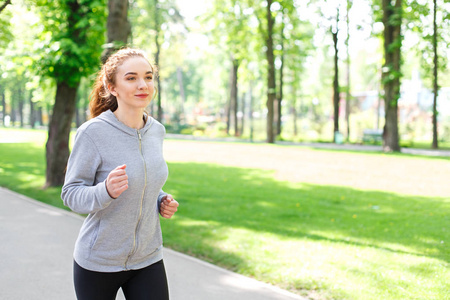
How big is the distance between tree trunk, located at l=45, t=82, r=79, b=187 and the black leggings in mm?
9054

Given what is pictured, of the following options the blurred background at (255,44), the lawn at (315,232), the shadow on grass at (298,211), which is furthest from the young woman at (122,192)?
the blurred background at (255,44)

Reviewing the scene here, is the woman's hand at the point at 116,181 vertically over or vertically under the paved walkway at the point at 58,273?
over

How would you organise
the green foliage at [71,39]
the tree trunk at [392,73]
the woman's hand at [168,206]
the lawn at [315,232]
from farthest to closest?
1. the tree trunk at [392,73]
2. the green foliage at [71,39]
3. the lawn at [315,232]
4. the woman's hand at [168,206]

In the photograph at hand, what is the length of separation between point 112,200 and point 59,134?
30.7 ft

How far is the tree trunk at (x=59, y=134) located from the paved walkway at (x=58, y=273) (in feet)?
11.7

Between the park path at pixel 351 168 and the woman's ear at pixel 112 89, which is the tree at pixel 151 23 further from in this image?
the woman's ear at pixel 112 89

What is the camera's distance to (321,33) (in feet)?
107

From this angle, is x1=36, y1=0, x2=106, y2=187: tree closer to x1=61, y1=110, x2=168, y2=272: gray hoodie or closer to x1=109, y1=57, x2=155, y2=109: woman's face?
x1=109, y1=57, x2=155, y2=109: woman's face

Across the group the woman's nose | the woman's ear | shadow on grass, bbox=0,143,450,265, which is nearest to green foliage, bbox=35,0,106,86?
shadow on grass, bbox=0,143,450,265

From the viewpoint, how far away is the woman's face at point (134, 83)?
2482 millimetres

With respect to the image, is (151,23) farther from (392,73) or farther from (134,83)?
(134,83)

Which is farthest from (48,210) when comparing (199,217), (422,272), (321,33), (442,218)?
(321,33)

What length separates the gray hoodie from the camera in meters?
2.36

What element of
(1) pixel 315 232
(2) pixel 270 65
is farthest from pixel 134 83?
(2) pixel 270 65
